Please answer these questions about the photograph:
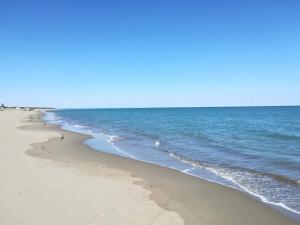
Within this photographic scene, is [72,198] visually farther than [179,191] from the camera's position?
No

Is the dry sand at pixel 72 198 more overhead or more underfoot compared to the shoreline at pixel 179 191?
more overhead

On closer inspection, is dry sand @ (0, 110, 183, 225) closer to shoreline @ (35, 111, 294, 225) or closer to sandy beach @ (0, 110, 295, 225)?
sandy beach @ (0, 110, 295, 225)

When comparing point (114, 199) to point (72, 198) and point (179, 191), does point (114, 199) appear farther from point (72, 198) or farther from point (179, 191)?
point (179, 191)

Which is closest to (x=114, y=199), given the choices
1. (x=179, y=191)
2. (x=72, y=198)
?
(x=72, y=198)

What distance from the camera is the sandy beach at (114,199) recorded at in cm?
719

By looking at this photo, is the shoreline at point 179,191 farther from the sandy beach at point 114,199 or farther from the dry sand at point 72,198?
the dry sand at point 72,198

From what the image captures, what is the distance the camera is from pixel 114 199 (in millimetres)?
8578

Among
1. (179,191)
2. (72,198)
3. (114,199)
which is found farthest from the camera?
(179,191)

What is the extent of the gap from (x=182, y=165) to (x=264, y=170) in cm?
388

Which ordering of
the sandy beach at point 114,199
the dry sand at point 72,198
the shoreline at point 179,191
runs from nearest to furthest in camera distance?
the dry sand at point 72,198, the sandy beach at point 114,199, the shoreline at point 179,191

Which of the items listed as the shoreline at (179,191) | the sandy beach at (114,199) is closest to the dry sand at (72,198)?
the sandy beach at (114,199)

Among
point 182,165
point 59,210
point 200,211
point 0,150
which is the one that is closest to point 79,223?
point 59,210

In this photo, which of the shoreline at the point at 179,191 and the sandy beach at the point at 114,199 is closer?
the sandy beach at the point at 114,199

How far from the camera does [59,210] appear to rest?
24.3ft
